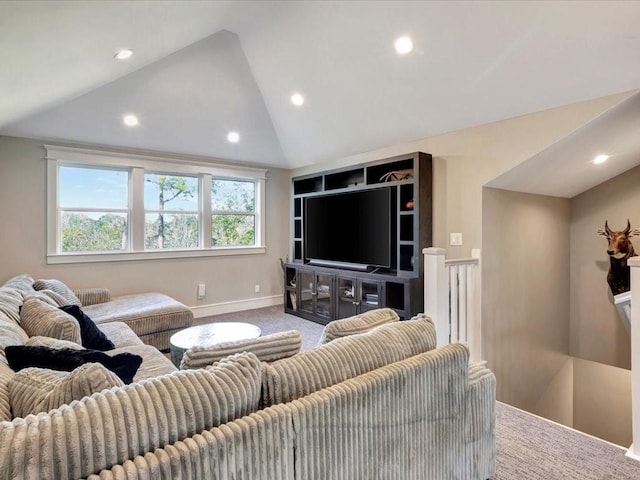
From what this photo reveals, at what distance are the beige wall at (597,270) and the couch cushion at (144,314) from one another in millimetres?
4855

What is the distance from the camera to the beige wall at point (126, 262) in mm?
3842

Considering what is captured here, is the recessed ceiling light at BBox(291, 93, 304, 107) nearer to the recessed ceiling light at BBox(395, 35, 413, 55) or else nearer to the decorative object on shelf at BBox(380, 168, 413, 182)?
the decorative object on shelf at BBox(380, 168, 413, 182)

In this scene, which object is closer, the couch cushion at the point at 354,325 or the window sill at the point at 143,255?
the couch cushion at the point at 354,325

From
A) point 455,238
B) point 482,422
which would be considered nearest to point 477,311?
point 455,238

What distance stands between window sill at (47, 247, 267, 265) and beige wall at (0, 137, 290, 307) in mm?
61

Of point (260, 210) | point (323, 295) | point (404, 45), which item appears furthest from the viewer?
point (260, 210)

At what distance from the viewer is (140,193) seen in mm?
4586

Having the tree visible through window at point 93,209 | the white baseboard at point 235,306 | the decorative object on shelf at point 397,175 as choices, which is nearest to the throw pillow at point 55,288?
the tree visible through window at point 93,209

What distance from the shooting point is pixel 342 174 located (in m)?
5.00

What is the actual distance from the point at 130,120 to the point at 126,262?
5.79 feet

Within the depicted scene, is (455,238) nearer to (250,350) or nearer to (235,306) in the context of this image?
(250,350)

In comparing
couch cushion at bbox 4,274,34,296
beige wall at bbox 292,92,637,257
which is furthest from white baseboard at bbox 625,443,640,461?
couch cushion at bbox 4,274,34,296

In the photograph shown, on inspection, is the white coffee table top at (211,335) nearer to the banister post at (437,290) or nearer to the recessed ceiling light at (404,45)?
the banister post at (437,290)

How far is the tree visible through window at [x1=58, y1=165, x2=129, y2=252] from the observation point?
4.22 m
